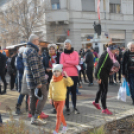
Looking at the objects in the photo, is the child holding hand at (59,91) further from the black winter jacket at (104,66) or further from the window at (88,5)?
the window at (88,5)

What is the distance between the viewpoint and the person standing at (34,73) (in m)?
4.75

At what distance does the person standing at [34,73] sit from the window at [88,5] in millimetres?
19952

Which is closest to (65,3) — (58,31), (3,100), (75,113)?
(58,31)

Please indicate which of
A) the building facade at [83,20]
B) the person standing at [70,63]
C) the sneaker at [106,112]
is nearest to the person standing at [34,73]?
the person standing at [70,63]

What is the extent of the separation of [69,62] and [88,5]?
63.9 ft

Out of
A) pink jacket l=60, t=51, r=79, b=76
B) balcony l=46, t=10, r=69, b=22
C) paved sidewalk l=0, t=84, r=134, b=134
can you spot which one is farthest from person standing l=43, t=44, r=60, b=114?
balcony l=46, t=10, r=69, b=22

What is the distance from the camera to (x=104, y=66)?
224 inches

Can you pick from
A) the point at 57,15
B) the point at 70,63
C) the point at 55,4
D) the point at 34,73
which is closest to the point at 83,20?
the point at 57,15

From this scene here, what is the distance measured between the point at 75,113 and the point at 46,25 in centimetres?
1785

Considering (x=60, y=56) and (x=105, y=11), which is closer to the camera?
(x=60, y=56)

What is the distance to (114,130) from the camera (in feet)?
15.2

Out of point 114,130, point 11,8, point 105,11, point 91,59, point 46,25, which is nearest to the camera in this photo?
point 114,130

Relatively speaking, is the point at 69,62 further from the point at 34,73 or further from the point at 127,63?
the point at 127,63

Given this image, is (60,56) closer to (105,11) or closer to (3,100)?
(3,100)
